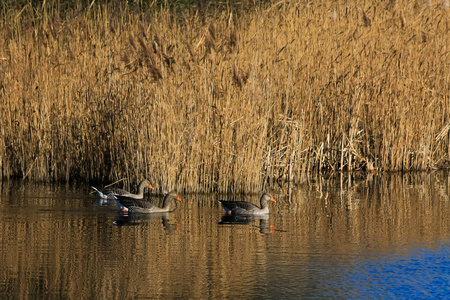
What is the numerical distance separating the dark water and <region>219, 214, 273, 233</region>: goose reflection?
1.1 inches

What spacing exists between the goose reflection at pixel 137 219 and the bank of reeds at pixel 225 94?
1.50 meters

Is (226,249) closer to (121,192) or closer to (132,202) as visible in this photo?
(132,202)

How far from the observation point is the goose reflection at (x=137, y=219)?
34.5ft

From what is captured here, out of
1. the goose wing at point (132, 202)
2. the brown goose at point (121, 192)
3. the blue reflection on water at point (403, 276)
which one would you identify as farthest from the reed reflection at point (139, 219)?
the blue reflection on water at point (403, 276)

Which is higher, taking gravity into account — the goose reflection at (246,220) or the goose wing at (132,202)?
the goose wing at (132,202)

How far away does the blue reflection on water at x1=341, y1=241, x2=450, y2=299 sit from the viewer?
706 centimetres

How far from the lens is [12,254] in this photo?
8469 mm

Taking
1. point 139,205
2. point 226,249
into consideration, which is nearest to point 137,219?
point 139,205

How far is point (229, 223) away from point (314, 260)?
8.11 ft

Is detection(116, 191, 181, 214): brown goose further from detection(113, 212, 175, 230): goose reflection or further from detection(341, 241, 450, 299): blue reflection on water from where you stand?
detection(341, 241, 450, 299): blue reflection on water

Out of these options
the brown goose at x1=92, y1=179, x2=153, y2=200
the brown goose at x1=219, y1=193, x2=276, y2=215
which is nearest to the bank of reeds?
the brown goose at x1=92, y1=179, x2=153, y2=200

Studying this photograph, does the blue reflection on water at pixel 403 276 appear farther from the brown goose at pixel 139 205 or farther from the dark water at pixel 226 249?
the brown goose at pixel 139 205

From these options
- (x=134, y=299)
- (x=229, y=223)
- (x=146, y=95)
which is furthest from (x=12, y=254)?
(x=146, y=95)

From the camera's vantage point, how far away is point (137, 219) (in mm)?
10938
